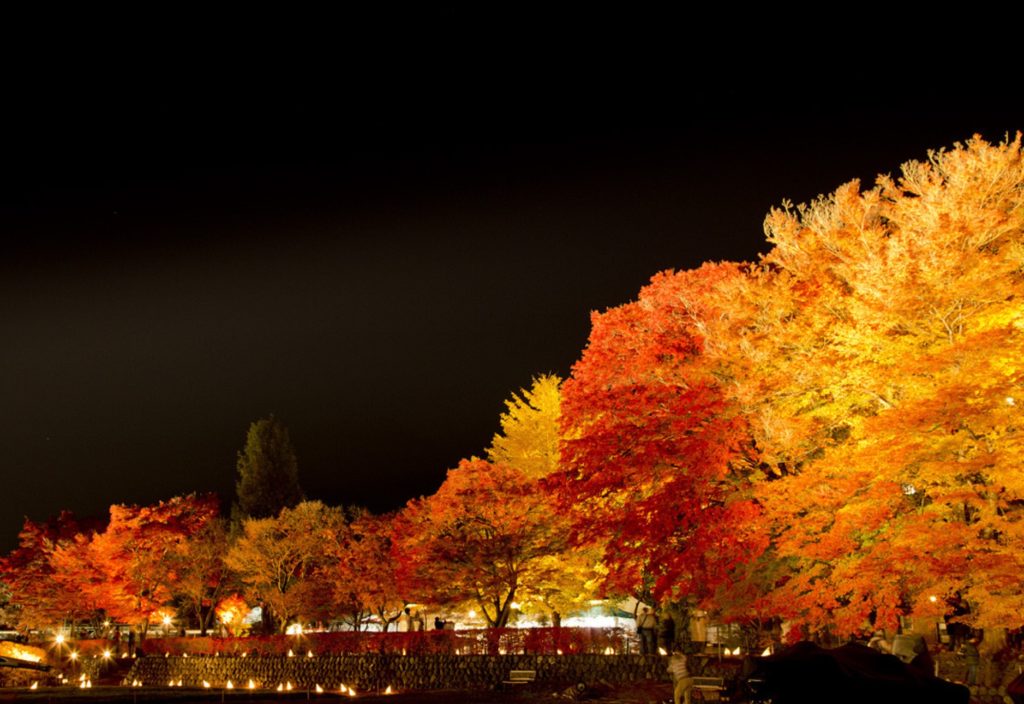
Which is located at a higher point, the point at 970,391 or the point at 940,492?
the point at 970,391

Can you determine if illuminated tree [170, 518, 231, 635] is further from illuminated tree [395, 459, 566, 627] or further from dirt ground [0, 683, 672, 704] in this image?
illuminated tree [395, 459, 566, 627]

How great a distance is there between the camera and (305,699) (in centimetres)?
2544

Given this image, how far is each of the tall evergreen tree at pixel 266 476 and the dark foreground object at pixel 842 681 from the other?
5821cm

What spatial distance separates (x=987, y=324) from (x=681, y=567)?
812cm

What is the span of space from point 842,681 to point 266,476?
197 ft

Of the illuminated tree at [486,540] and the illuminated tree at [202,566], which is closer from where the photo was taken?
the illuminated tree at [486,540]

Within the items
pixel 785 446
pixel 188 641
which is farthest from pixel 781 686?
pixel 188 641

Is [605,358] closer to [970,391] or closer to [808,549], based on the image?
[808,549]

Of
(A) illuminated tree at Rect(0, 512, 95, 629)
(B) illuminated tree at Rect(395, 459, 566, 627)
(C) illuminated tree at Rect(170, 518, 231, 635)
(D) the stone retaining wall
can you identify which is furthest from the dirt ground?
(A) illuminated tree at Rect(0, 512, 95, 629)

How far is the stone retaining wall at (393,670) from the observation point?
80.9 ft

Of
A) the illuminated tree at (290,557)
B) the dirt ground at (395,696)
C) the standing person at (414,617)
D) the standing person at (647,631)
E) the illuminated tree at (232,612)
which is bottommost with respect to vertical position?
the dirt ground at (395,696)

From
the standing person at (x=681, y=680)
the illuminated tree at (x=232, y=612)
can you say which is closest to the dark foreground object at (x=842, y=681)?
the standing person at (x=681, y=680)

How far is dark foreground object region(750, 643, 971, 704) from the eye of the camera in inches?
208

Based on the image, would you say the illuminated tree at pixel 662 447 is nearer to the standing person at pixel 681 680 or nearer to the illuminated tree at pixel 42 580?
the standing person at pixel 681 680
